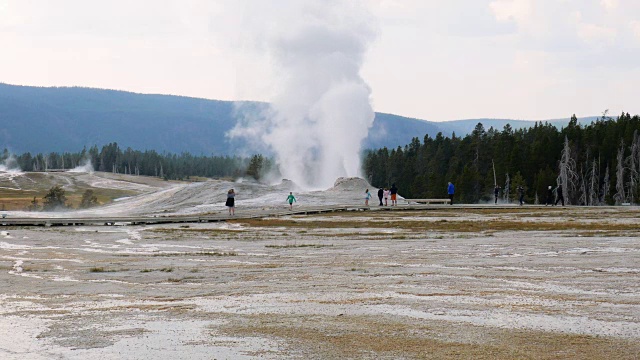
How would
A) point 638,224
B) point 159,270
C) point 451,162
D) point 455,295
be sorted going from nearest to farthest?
1. point 455,295
2. point 159,270
3. point 638,224
4. point 451,162

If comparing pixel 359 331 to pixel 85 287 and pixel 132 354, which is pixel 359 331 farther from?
pixel 85 287

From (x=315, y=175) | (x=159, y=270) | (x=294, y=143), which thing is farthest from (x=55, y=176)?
(x=159, y=270)

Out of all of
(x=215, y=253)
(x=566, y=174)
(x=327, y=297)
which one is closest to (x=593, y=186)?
(x=566, y=174)

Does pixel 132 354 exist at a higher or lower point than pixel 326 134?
lower

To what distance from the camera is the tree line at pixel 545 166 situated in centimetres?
9888

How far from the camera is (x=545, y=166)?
11256 centimetres

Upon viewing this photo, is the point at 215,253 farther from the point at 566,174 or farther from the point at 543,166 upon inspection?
the point at 543,166

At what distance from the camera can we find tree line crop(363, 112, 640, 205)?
324ft

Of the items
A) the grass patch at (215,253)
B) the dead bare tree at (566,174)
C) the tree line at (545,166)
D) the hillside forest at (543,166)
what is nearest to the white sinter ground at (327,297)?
the grass patch at (215,253)

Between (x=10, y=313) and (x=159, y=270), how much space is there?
292 inches

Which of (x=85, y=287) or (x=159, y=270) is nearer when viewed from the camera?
(x=85, y=287)

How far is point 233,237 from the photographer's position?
117ft

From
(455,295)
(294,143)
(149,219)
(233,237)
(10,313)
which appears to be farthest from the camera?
(294,143)

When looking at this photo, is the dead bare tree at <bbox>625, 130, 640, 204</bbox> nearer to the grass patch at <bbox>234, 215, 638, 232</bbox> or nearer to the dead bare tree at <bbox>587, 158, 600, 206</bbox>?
the dead bare tree at <bbox>587, 158, 600, 206</bbox>
